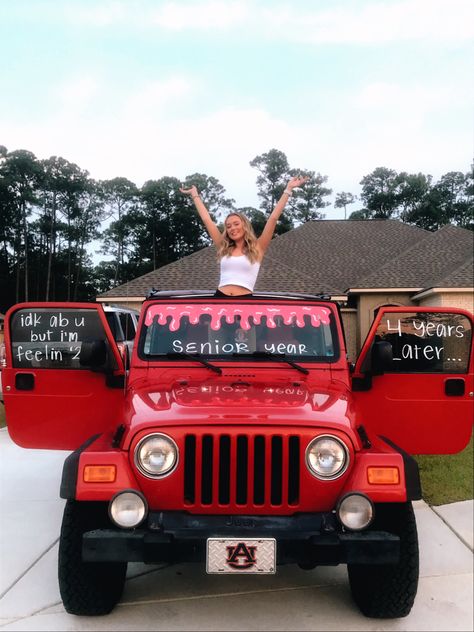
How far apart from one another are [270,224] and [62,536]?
2.58 metres

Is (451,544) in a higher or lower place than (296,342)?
lower

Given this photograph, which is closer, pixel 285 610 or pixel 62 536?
pixel 62 536

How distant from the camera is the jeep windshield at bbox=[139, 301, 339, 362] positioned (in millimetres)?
4055

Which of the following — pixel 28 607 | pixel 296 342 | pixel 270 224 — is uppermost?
pixel 270 224

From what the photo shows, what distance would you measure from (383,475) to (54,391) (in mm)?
2364

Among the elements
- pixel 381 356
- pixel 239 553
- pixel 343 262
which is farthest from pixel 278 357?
pixel 343 262

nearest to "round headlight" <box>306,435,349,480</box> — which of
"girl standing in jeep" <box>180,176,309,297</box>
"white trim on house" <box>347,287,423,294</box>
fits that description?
"girl standing in jeep" <box>180,176,309,297</box>

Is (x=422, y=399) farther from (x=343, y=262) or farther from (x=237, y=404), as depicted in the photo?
(x=343, y=262)

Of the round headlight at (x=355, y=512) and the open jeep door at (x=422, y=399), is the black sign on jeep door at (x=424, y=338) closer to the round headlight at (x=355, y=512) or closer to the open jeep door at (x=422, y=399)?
the open jeep door at (x=422, y=399)

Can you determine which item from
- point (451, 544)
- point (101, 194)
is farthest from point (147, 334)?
point (101, 194)

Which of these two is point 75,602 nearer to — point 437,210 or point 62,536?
point 62,536

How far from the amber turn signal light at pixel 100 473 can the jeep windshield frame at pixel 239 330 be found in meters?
1.14

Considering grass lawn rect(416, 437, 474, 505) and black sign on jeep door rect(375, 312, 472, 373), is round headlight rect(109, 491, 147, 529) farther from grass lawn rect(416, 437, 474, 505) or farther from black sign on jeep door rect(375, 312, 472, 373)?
grass lawn rect(416, 437, 474, 505)

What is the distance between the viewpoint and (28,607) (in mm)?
3451
